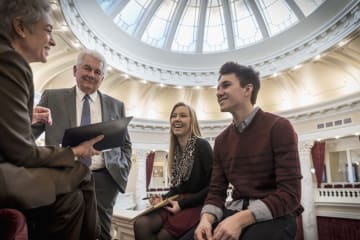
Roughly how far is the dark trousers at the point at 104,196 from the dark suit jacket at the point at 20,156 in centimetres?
81

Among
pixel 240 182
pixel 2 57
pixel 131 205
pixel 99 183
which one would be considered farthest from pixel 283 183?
pixel 131 205

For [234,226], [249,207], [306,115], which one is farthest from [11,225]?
[306,115]

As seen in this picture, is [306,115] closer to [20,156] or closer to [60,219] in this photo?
[60,219]

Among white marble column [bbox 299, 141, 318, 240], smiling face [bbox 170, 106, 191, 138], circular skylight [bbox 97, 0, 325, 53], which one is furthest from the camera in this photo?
circular skylight [bbox 97, 0, 325, 53]

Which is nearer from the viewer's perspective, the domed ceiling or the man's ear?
the man's ear

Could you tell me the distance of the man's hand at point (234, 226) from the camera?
1.27m

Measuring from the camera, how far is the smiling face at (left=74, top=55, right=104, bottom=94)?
1947 millimetres

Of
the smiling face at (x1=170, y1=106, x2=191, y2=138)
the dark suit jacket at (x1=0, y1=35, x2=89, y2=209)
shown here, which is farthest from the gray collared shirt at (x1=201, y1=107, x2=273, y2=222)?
the dark suit jacket at (x1=0, y1=35, x2=89, y2=209)

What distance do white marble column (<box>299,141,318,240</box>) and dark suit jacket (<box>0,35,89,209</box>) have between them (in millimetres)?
10688

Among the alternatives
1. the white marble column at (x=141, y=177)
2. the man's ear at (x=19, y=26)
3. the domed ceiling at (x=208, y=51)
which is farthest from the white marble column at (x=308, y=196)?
the man's ear at (x=19, y=26)

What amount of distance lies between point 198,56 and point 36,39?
11184 millimetres

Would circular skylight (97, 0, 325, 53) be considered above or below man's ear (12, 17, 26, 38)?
above

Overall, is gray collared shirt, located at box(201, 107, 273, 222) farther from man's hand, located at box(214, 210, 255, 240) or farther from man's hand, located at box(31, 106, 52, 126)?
man's hand, located at box(31, 106, 52, 126)

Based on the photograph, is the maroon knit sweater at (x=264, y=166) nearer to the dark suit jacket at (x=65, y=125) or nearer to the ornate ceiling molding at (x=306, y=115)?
the dark suit jacket at (x=65, y=125)
